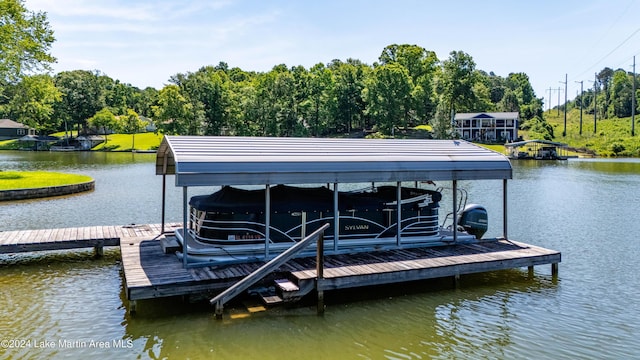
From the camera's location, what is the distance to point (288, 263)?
1183cm

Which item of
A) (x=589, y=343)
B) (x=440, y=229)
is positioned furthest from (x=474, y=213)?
(x=589, y=343)

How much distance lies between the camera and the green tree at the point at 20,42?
34.1 metres

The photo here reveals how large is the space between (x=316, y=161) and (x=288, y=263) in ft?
8.33

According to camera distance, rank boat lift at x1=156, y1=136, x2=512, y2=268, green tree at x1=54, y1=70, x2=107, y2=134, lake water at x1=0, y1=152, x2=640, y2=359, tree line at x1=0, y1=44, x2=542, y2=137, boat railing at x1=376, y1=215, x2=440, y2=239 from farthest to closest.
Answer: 1. green tree at x1=54, y1=70, x2=107, y2=134
2. tree line at x1=0, y1=44, x2=542, y2=137
3. boat railing at x1=376, y1=215, x2=440, y2=239
4. boat lift at x1=156, y1=136, x2=512, y2=268
5. lake water at x1=0, y1=152, x2=640, y2=359

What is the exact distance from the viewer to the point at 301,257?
485 inches

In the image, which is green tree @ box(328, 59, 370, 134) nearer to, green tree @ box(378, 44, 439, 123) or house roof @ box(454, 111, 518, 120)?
green tree @ box(378, 44, 439, 123)

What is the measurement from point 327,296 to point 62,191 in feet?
73.1

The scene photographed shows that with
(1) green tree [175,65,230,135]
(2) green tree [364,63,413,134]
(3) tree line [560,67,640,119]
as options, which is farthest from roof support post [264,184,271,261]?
(3) tree line [560,67,640,119]

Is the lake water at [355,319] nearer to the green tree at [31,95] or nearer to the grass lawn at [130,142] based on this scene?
the green tree at [31,95]

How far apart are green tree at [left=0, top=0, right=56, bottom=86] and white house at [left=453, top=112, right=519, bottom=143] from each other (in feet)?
242

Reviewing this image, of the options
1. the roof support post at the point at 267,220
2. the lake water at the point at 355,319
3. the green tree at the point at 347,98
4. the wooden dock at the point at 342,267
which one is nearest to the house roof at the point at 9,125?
the green tree at the point at 347,98

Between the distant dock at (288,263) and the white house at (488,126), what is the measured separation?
84.9 m

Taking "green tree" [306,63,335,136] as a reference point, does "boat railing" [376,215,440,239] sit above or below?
below

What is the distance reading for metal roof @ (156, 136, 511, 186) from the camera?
10953 millimetres
